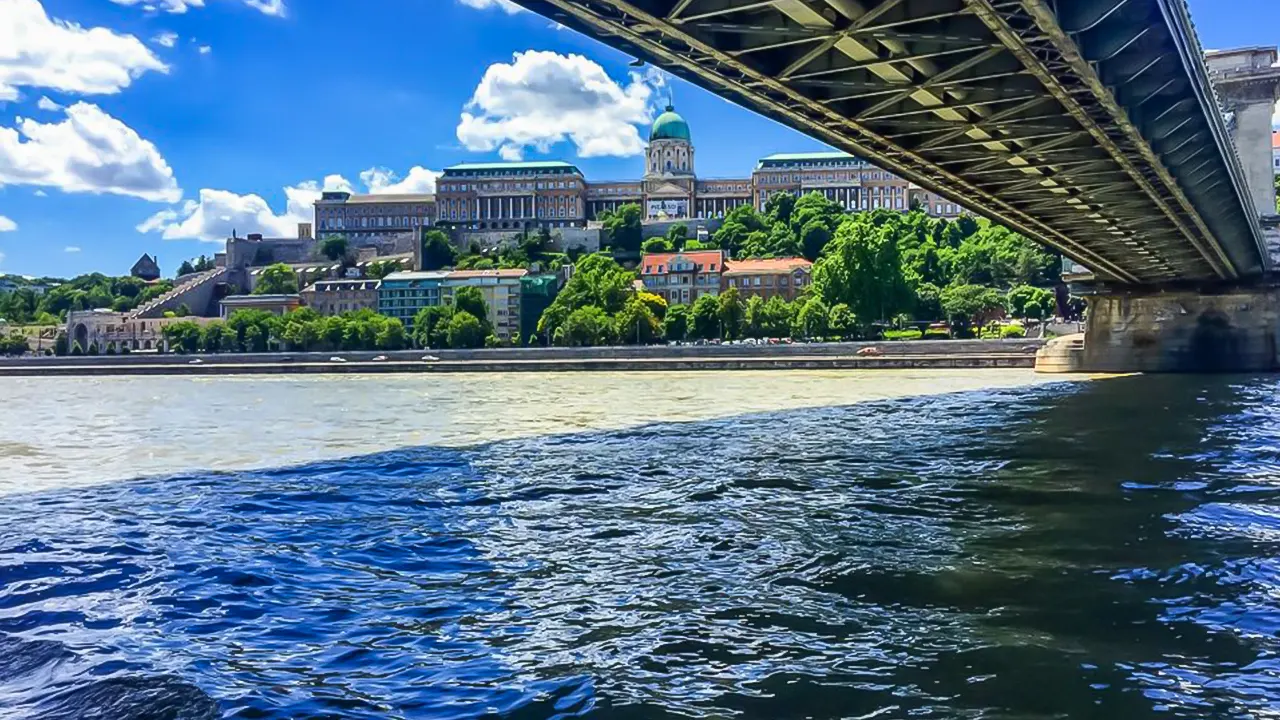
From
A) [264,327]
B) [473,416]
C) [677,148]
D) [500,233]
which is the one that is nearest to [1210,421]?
[473,416]

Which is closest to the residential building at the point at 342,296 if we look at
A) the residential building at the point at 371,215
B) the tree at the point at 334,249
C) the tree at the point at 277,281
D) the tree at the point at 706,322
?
the tree at the point at 277,281

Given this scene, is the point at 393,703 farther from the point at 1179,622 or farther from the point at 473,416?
the point at 473,416

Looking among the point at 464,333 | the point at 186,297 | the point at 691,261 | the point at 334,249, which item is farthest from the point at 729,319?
the point at 186,297

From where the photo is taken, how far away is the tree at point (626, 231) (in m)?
162

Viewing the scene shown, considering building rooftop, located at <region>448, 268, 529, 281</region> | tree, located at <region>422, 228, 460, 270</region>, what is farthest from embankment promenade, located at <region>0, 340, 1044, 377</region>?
tree, located at <region>422, 228, 460, 270</region>

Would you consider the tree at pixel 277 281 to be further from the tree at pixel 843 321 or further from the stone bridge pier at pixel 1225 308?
the stone bridge pier at pixel 1225 308

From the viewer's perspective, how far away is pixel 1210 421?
22.2 metres

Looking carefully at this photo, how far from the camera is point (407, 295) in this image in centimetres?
12900

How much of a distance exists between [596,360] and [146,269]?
15746 cm

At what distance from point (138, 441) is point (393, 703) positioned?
20779 mm

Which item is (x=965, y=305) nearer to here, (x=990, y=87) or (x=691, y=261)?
(x=691, y=261)

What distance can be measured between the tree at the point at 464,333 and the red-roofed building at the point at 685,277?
26867 mm

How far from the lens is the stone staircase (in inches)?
5490

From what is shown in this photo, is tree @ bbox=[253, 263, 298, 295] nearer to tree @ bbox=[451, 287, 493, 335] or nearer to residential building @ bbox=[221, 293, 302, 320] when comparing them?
residential building @ bbox=[221, 293, 302, 320]
